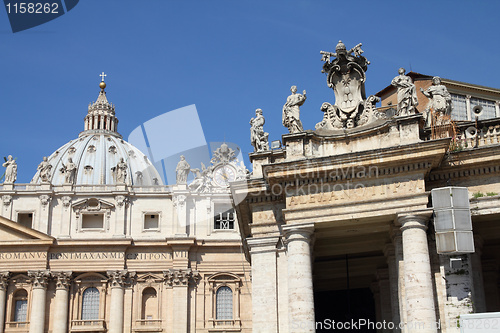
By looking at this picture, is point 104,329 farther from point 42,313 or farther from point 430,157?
point 430,157

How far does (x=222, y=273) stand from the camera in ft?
232

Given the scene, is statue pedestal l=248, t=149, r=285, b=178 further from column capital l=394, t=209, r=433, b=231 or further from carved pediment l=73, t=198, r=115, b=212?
carved pediment l=73, t=198, r=115, b=212

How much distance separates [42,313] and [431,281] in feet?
174

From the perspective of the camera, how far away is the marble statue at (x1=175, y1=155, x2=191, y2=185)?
7512 centimetres

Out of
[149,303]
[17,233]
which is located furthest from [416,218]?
[17,233]

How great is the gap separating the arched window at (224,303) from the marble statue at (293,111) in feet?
154

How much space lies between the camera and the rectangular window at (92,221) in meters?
74.2

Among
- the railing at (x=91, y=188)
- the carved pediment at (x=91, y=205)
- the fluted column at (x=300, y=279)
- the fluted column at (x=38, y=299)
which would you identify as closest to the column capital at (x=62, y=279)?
the fluted column at (x=38, y=299)

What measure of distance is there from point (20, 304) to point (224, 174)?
23948mm

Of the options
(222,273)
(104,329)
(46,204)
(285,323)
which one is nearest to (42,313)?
(104,329)

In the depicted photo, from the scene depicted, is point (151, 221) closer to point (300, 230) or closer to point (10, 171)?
point (10, 171)

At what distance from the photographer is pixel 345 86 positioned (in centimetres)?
2569

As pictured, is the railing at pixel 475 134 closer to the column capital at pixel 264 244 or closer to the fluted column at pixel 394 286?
the fluted column at pixel 394 286

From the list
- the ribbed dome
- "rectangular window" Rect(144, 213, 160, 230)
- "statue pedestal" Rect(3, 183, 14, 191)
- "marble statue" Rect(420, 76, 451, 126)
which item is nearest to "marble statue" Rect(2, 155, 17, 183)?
"statue pedestal" Rect(3, 183, 14, 191)
